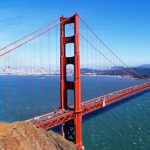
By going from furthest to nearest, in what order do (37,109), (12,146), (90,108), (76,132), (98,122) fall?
1. (37,109)
2. (98,122)
3. (90,108)
4. (76,132)
5. (12,146)

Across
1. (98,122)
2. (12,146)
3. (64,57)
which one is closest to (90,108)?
(98,122)

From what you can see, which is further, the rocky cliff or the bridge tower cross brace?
the bridge tower cross brace

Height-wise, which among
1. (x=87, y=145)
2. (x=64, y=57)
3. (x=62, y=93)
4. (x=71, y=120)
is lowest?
(x=87, y=145)

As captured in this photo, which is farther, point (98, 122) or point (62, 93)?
point (98, 122)

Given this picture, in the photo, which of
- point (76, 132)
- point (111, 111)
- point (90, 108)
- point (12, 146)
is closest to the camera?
point (12, 146)

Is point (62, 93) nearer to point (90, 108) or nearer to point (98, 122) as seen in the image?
point (90, 108)

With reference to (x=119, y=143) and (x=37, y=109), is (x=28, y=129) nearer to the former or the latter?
(x=119, y=143)

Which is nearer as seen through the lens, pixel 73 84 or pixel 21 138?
pixel 21 138

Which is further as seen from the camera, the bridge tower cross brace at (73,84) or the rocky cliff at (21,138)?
the bridge tower cross brace at (73,84)

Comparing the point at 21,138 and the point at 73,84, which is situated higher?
the point at 73,84

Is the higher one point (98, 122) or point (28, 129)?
point (28, 129)
